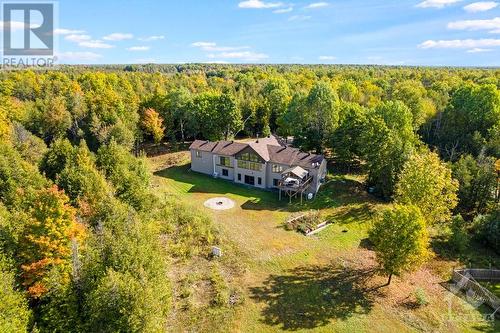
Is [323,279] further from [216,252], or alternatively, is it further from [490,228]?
[490,228]

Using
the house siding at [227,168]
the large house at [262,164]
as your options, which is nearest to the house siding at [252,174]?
the large house at [262,164]

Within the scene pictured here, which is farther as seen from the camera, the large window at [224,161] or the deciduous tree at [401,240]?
the large window at [224,161]

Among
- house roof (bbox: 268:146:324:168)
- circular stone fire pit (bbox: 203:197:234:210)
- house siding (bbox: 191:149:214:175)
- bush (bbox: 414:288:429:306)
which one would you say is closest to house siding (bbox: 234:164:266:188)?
house roof (bbox: 268:146:324:168)

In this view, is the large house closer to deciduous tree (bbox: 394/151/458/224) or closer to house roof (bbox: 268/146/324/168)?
house roof (bbox: 268/146/324/168)

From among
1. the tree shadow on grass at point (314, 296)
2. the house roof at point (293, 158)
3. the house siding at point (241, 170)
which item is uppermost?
the house roof at point (293, 158)

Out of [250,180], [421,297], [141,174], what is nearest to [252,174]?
[250,180]

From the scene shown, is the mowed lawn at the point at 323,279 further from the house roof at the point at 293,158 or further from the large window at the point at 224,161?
the large window at the point at 224,161
